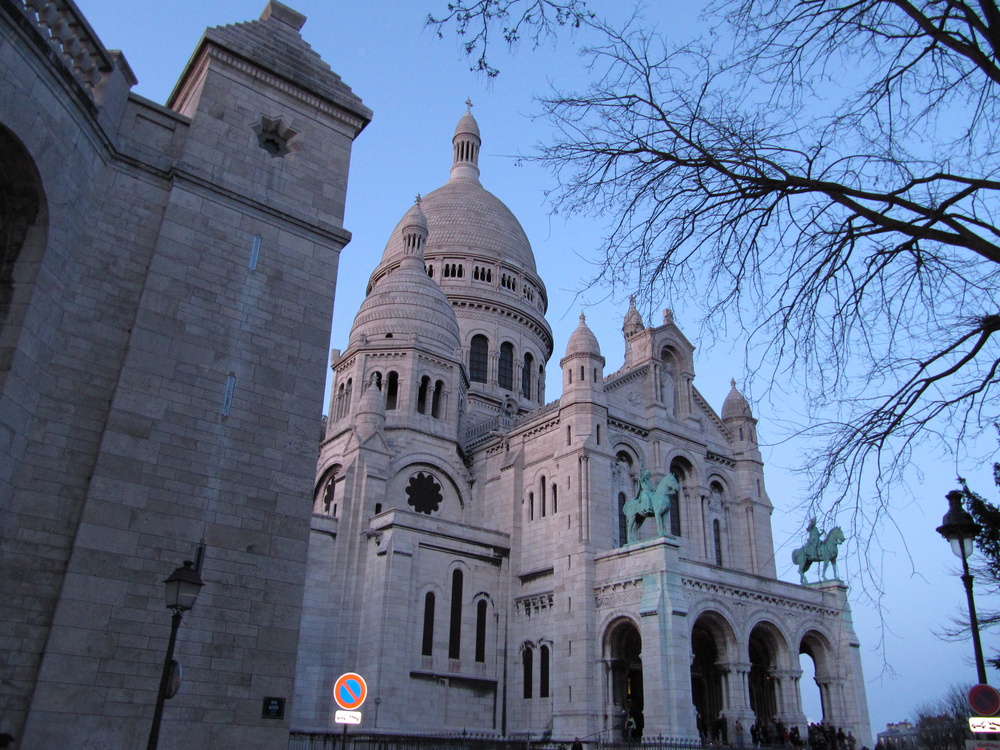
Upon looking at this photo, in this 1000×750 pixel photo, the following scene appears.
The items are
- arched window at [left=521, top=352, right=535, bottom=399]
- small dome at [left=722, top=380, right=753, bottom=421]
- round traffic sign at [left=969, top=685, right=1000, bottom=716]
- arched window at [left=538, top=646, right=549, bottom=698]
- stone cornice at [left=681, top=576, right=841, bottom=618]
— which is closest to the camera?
round traffic sign at [left=969, top=685, right=1000, bottom=716]

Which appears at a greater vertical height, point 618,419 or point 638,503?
point 618,419

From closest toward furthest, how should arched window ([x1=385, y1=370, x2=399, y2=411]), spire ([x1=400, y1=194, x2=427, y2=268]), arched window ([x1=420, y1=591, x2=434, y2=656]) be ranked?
arched window ([x1=420, y1=591, x2=434, y2=656])
arched window ([x1=385, y1=370, x2=399, y2=411])
spire ([x1=400, y1=194, x2=427, y2=268])

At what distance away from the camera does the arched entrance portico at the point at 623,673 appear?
28.6 metres

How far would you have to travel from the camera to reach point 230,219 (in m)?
16.0

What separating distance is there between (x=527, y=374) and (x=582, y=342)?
16.0 m

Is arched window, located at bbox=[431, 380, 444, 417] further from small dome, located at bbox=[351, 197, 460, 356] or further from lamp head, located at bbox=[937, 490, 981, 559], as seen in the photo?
lamp head, located at bbox=[937, 490, 981, 559]

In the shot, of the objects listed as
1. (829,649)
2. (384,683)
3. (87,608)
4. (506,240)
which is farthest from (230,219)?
(506,240)

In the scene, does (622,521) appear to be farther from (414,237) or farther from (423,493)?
(414,237)

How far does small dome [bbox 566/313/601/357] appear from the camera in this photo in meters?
34.2

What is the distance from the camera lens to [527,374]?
1978 inches

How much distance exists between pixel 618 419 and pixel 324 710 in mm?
16325

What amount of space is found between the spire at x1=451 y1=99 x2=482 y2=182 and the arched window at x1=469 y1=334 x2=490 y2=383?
17675mm

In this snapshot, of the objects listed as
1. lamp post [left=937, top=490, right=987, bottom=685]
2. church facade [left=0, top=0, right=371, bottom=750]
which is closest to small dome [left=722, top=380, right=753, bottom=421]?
church facade [left=0, top=0, right=371, bottom=750]

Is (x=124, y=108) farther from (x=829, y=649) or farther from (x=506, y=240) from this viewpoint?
(x=506, y=240)
